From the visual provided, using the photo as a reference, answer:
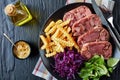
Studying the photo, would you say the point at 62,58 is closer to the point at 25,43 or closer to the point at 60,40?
the point at 60,40

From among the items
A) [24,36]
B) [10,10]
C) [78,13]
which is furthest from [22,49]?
[78,13]

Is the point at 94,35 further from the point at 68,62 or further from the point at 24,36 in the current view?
the point at 24,36

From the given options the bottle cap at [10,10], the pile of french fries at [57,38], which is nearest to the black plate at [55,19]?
the pile of french fries at [57,38]

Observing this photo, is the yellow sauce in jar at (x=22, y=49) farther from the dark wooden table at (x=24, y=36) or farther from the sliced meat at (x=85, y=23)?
the sliced meat at (x=85, y=23)

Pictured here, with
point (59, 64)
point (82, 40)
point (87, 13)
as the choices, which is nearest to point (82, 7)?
point (87, 13)

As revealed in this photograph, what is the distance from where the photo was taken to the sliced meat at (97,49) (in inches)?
56.3

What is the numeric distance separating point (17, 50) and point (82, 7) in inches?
12.5

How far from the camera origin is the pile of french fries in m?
1.44

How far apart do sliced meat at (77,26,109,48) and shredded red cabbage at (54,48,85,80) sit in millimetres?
51

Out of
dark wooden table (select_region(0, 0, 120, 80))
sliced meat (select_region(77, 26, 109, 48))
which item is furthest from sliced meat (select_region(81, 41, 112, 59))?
dark wooden table (select_region(0, 0, 120, 80))

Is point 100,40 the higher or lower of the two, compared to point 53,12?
lower

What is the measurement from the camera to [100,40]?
145 centimetres

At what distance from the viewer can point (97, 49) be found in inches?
56.7

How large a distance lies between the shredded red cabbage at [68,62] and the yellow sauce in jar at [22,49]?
0.14 metres
